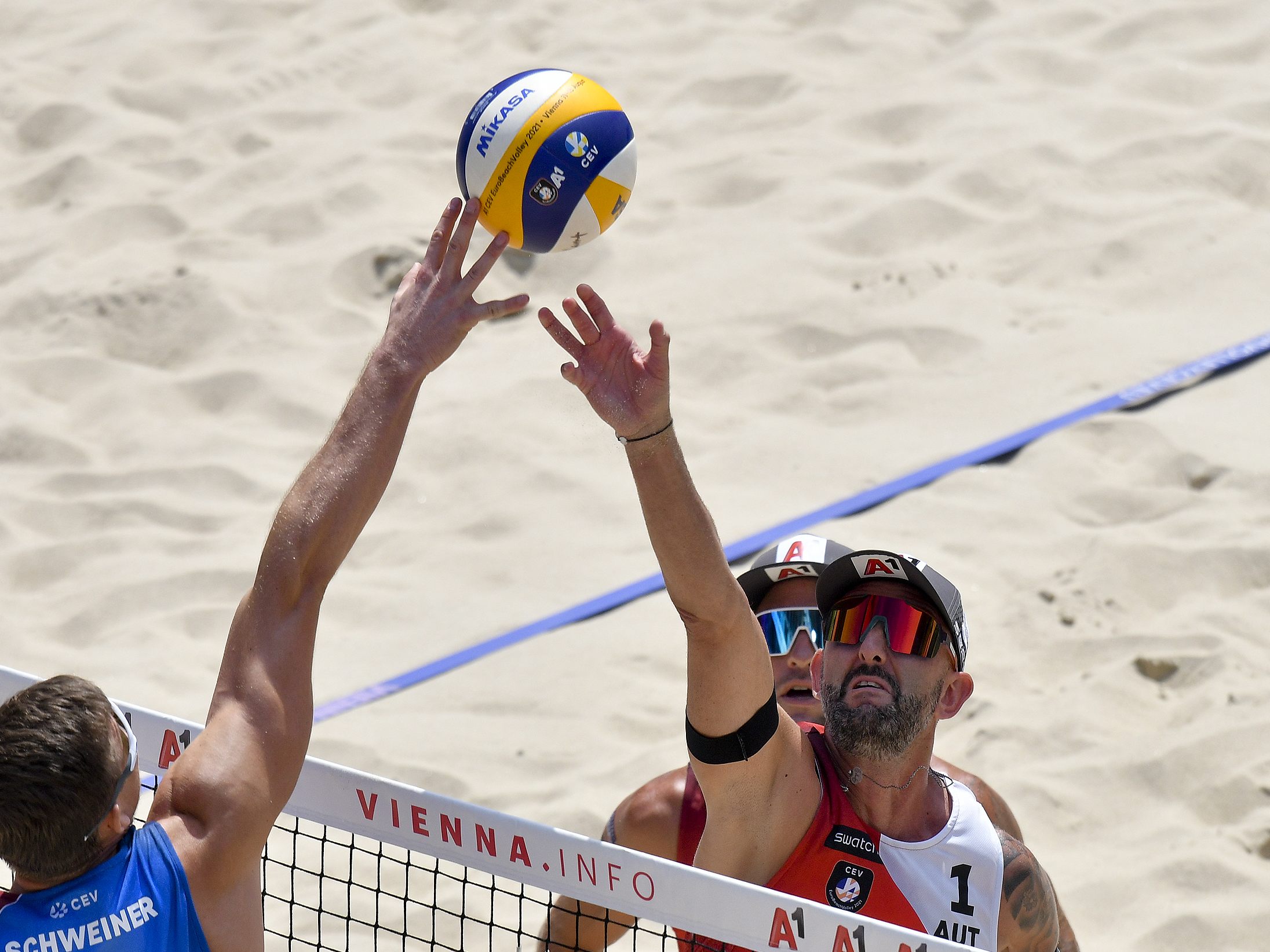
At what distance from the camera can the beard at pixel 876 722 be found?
281cm

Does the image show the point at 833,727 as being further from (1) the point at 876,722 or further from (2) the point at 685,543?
(2) the point at 685,543

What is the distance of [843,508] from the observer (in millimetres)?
5754

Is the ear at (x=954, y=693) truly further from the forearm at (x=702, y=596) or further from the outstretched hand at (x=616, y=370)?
the outstretched hand at (x=616, y=370)

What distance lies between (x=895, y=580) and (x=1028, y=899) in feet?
2.28

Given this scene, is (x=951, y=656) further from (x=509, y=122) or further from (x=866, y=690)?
(x=509, y=122)

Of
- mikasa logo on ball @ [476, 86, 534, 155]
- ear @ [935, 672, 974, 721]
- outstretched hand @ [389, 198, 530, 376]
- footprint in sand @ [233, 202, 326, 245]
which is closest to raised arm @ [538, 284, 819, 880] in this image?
outstretched hand @ [389, 198, 530, 376]

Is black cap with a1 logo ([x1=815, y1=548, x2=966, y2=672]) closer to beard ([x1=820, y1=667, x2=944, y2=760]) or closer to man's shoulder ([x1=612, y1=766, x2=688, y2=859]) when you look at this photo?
beard ([x1=820, y1=667, x2=944, y2=760])

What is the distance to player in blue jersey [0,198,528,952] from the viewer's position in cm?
207

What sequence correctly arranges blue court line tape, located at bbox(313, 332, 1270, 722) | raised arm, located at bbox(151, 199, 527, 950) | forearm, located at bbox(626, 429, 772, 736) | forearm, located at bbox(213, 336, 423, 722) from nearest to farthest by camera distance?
1. raised arm, located at bbox(151, 199, 527, 950)
2. forearm, located at bbox(213, 336, 423, 722)
3. forearm, located at bbox(626, 429, 772, 736)
4. blue court line tape, located at bbox(313, 332, 1270, 722)

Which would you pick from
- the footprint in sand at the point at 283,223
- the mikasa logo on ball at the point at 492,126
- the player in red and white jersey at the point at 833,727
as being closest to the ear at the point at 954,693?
the player in red and white jersey at the point at 833,727

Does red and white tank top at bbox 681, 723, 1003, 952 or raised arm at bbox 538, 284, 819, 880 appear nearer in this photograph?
raised arm at bbox 538, 284, 819, 880

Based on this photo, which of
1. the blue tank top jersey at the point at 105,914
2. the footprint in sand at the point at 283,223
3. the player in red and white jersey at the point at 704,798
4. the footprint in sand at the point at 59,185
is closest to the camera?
the blue tank top jersey at the point at 105,914

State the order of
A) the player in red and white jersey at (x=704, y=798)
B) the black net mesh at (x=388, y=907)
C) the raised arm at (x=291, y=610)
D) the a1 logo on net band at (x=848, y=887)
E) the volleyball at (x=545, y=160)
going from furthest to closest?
the black net mesh at (x=388, y=907)
the player in red and white jersey at (x=704, y=798)
the volleyball at (x=545, y=160)
the a1 logo on net band at (x=848, y=887)
the raised arm at (x=291, y=610)

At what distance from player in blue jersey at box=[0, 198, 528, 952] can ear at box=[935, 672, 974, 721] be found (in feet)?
4.16
